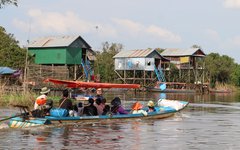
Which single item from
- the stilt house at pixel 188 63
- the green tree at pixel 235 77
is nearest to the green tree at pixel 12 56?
the stilt house at pixel 188 63

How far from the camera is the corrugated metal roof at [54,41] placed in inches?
2291

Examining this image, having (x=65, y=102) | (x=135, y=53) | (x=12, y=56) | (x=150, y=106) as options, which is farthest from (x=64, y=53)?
(x=65, y=102)

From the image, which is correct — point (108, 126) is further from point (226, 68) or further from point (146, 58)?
point (226, 68)

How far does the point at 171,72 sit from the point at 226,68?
477 inches

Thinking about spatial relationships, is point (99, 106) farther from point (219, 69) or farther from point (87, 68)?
point (219, 69)

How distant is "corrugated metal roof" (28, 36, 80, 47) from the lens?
191ft

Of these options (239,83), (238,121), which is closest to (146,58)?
(239,83)

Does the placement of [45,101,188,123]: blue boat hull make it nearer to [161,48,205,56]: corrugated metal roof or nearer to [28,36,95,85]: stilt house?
[28,36,95,85]: stilt house

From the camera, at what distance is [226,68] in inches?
Result: 3135

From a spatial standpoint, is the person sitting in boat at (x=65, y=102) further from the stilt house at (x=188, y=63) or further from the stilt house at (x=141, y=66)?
the stilt house at (x=188, y=63)

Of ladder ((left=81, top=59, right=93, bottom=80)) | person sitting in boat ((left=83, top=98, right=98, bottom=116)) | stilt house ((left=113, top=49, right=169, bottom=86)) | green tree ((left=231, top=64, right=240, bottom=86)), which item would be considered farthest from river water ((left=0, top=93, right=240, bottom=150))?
green tree ((left=231, top=64, right=240, bottom=86))

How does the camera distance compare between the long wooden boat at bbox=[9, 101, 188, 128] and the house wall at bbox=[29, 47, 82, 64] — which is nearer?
the long wooden boat at bbox=[9, 101, 188, 128]

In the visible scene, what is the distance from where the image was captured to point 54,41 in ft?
196

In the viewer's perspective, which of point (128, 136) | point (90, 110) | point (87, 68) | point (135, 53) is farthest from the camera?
point (135, 53)
